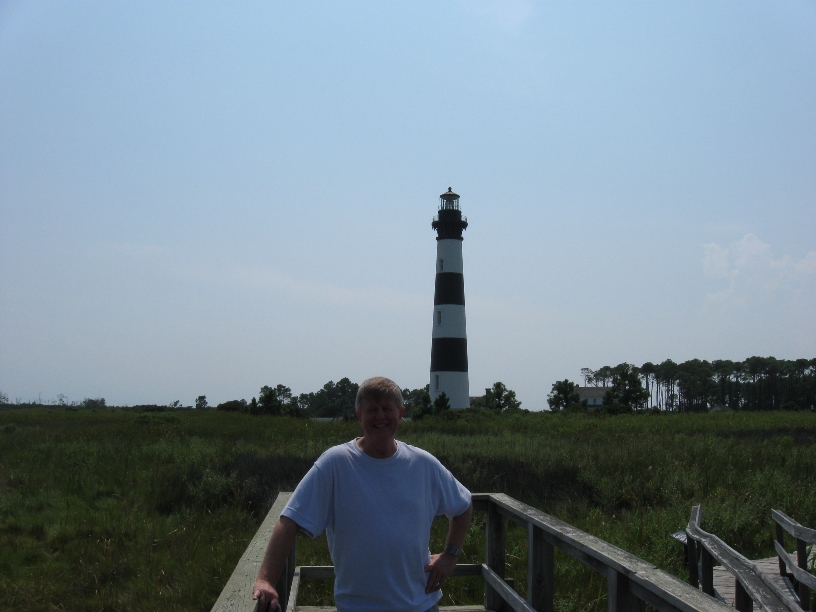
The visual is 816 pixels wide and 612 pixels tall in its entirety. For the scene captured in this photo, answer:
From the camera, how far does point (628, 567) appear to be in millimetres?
2527

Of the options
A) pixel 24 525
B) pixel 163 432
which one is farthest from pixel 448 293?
pixel 24 525

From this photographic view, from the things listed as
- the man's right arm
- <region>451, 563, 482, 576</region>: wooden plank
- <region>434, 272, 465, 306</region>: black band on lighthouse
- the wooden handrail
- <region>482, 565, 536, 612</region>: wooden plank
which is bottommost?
<region>451, 563, 482, 576</region>: wooden plank

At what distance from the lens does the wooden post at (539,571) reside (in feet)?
12.0

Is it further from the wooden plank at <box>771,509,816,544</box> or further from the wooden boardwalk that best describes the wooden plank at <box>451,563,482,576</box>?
the wooden plank at <box>771,509,816,544</box>

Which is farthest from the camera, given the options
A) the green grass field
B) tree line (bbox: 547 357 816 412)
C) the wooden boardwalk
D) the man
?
tree line (bbox: 547 357 816 412)

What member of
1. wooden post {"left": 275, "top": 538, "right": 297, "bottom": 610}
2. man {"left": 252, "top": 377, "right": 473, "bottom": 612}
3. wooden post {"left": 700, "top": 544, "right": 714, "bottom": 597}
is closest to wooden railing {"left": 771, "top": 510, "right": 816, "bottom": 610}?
wooden post {"left": 700, "top": 544, "right": 714, "bottom": 597}

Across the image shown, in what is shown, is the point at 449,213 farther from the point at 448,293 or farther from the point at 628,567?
the point at 628,567

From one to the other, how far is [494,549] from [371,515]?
1.94 metres

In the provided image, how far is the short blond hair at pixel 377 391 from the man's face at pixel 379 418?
1cm

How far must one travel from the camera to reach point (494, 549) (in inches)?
176

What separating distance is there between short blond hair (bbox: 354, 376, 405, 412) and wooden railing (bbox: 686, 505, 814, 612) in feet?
6.82

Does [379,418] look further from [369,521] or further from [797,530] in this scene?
[797,530]

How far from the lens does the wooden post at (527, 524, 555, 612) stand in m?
3.66

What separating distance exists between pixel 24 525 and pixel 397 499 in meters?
8.39
